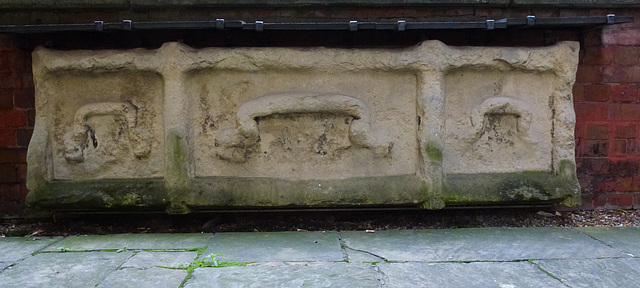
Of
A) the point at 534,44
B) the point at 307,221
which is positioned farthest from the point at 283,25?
the point at 534,44

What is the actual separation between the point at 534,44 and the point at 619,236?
4.84ft

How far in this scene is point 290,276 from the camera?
7.18 ft

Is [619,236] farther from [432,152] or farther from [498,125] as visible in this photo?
[432,152]

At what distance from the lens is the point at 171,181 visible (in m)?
3.04

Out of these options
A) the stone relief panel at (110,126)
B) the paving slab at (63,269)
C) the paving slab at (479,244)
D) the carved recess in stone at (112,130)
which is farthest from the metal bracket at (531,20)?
the paving slab at (63,269)

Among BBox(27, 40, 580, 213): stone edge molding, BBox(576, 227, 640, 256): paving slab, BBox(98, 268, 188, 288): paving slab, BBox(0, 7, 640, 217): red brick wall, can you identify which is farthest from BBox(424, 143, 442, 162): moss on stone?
BBox(98, 268, 188, 288): paving slab

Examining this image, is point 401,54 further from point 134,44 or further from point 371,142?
point 134,44

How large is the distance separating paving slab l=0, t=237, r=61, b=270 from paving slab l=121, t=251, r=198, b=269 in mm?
657

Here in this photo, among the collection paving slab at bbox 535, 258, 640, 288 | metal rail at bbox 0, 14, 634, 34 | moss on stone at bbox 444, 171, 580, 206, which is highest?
metal rail at bbox 0, 14, 634, 34

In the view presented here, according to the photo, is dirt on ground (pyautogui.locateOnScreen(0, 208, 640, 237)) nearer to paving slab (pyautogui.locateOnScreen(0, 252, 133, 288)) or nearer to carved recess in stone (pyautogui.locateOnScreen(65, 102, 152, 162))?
carved recess in stone (pyautogui.locateOnScreen(65, 102, 152, 162))

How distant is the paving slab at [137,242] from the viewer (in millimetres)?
2688

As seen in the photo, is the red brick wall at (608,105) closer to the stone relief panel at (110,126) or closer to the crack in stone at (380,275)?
the crack in stone at (380,275)

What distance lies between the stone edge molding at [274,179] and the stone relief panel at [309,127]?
2.7 inches

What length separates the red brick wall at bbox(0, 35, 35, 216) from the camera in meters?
3.37
